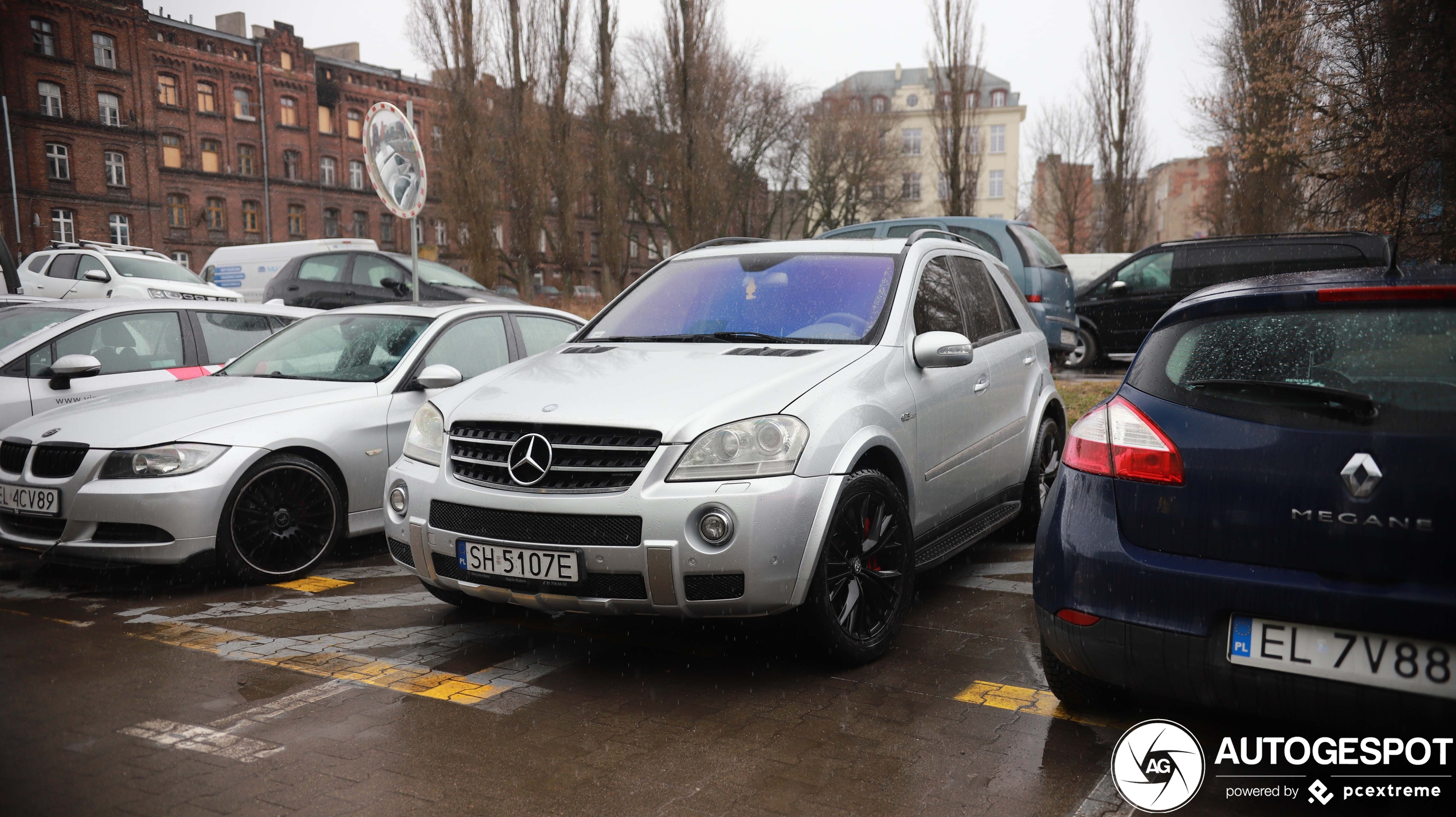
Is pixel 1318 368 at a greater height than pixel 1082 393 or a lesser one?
greater

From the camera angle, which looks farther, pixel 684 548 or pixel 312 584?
pixel 312 584

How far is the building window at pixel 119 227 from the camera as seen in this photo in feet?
149

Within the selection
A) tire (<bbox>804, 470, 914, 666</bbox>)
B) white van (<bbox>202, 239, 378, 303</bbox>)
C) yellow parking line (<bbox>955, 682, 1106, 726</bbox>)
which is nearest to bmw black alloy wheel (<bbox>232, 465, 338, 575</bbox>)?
tire (<bbox>804, 470, 914, 666</bbox>)

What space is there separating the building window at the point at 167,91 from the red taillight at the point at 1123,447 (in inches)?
2136

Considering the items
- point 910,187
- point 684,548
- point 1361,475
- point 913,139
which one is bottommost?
point 684,548

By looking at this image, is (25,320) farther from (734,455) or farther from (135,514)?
(734,455)

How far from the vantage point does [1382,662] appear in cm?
245

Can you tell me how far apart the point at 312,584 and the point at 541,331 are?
2.55m

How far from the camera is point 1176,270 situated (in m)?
13.8

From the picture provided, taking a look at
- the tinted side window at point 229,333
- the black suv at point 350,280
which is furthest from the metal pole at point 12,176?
the tinted side window at point 229,333

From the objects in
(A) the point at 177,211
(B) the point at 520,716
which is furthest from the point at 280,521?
(A) the point at 177,211

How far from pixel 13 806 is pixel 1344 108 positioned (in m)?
16.6

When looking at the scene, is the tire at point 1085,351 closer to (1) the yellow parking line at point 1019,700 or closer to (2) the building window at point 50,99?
(1) the yellow parking line at point 1019,700

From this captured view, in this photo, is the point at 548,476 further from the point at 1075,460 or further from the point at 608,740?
the point at 1075,460
